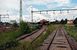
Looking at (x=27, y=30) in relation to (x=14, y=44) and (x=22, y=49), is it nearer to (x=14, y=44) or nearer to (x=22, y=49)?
(x=14, y=44)

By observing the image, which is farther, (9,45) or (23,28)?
(23,28)

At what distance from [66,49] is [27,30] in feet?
94.4

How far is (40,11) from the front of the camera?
75.2 meters

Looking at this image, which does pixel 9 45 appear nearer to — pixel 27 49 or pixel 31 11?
pixel 27 49

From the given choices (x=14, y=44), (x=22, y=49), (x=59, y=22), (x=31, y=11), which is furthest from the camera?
(x=59, y=22)

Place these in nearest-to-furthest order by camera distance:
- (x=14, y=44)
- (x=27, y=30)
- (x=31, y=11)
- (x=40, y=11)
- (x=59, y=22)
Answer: (x=14, y=44) → (x=27, y=30) → (x=40, y=11) → (x=31, y=11) → (x=59, y=22)

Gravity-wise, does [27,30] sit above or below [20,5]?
below

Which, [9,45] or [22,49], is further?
[9,45]

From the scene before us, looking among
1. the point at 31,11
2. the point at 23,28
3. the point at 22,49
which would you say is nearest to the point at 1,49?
the point at 22,49

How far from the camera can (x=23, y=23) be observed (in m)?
45.4

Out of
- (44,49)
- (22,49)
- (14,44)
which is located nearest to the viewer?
(22,49)

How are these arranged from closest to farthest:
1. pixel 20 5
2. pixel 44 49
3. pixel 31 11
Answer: pixel 44 49 < pixel 20 5 < pixel 31 11

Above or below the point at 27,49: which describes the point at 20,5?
above

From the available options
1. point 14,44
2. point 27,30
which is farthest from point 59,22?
point 14,44
